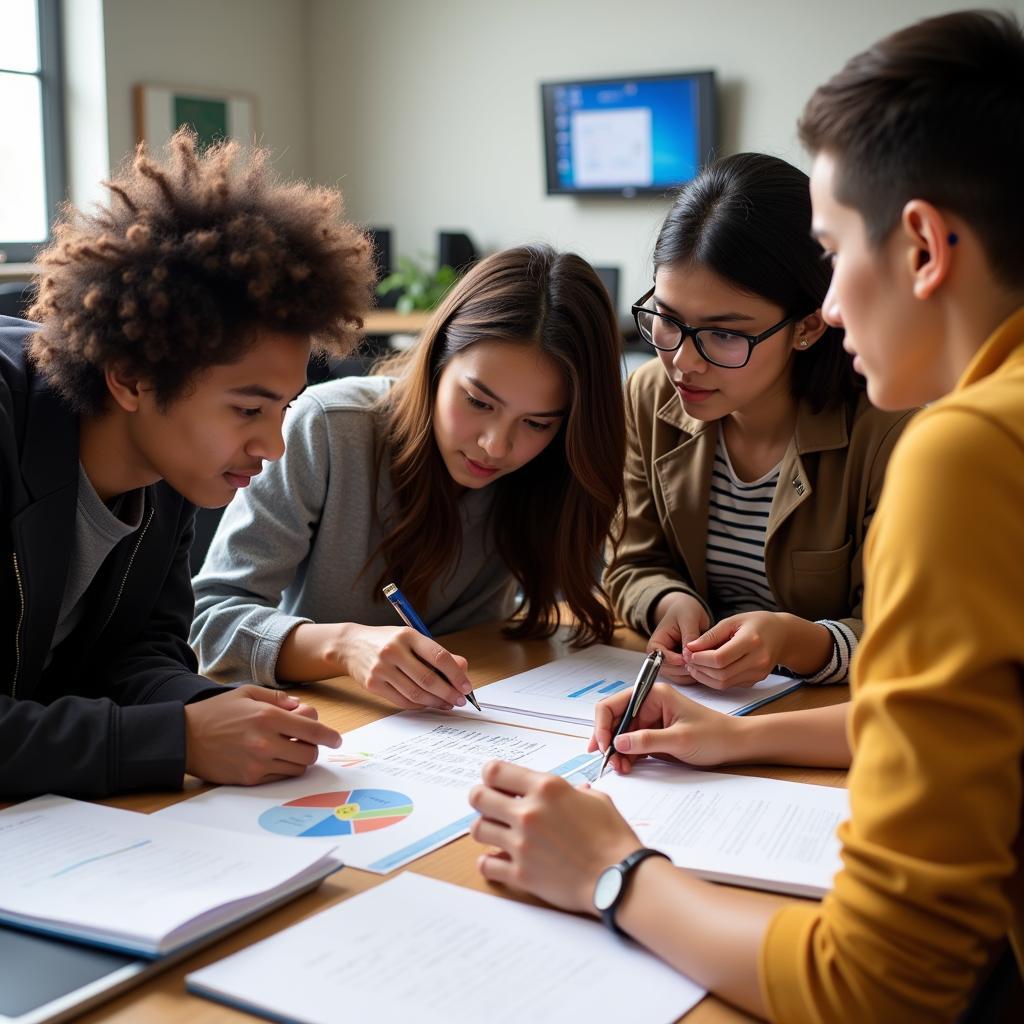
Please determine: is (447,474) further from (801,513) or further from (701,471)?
(801,513)

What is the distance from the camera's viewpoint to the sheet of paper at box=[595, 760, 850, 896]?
0.93 metres

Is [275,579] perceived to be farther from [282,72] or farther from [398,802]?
[282,72]

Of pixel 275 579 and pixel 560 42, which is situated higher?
pixel 560 42

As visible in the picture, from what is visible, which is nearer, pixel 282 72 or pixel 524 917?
pixel 524 917

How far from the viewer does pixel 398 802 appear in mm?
1071

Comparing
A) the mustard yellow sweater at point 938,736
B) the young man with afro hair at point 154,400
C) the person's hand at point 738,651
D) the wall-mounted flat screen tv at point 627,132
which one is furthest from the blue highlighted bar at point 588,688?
the wall-mounted flat screen tv at point 627,132

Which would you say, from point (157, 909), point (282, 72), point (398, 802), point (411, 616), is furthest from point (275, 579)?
point (282, 72)

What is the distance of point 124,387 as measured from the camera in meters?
1.23

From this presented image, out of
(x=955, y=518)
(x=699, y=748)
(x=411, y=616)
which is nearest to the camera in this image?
(x=955, y=518)

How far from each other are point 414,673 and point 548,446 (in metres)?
0.61

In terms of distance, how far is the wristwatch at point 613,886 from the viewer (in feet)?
2.73

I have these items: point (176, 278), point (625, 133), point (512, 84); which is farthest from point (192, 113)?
point (176, 278)

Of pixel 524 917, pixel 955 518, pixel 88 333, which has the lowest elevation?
pixel 524 917

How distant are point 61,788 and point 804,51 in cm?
434
